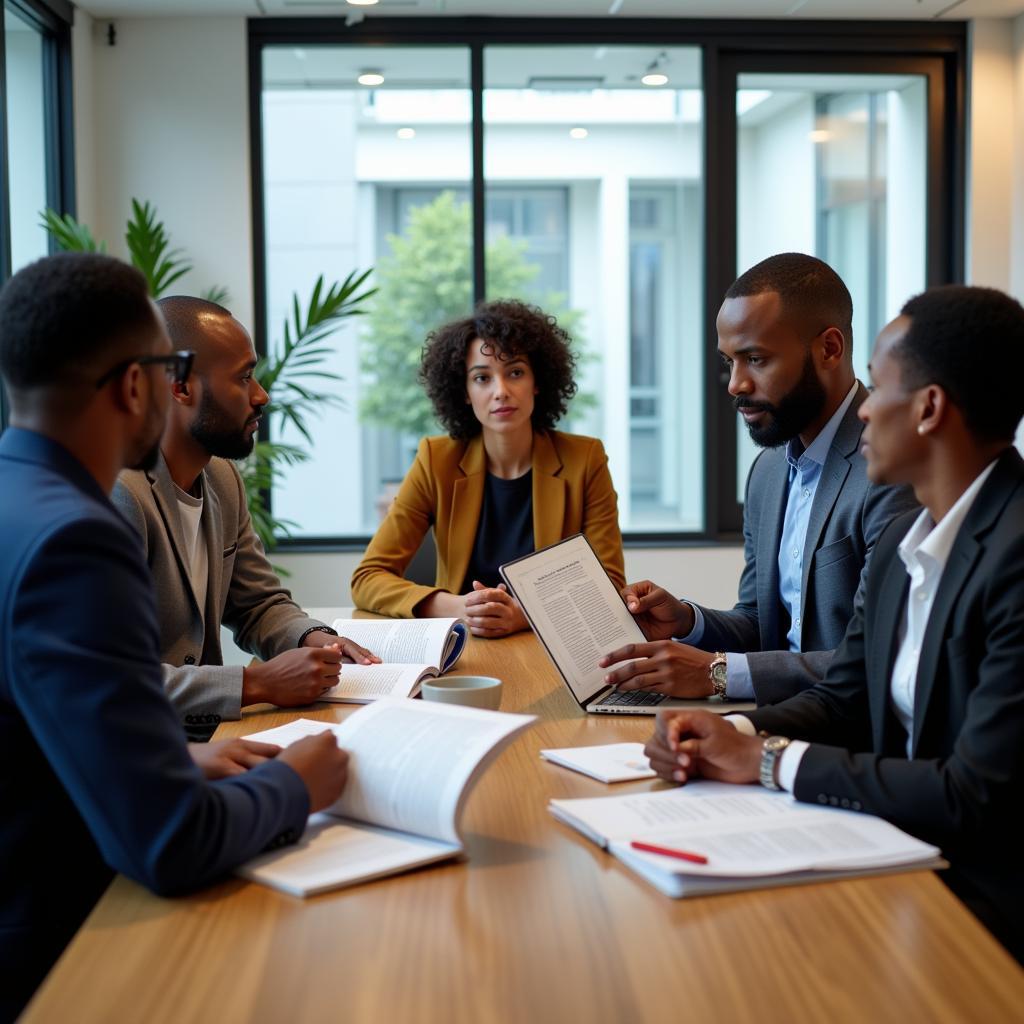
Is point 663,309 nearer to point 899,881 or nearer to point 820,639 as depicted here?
point 820,639

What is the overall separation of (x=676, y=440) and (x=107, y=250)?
2.84m

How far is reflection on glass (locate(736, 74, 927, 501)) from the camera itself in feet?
17.5

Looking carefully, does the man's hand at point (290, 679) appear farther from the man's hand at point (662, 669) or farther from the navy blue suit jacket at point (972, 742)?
the navy blue suit jacket at point (972, 742)

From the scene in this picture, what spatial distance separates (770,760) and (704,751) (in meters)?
0.08

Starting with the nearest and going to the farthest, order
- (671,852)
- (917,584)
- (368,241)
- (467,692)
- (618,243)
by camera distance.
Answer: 1. (671,852)
2. (917,584)
3. (467,692)
4. (368,241)
5. (618,243)

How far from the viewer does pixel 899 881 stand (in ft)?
3.93

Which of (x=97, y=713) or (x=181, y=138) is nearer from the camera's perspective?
(x=97, y=713)

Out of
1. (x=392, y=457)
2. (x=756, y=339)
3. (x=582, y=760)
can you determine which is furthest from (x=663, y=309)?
(x=582, y=760)

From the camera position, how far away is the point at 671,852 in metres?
1.20

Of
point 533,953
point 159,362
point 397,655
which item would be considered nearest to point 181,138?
point 397,655

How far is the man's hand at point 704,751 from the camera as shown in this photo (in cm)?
145

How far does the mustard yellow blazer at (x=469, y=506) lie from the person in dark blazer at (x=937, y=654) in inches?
57.7

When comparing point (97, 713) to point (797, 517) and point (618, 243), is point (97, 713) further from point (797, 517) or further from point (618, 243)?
point (618, 243)

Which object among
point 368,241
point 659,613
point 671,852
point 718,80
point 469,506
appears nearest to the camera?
point 671,852
